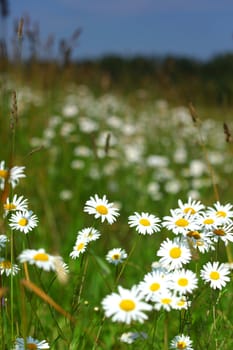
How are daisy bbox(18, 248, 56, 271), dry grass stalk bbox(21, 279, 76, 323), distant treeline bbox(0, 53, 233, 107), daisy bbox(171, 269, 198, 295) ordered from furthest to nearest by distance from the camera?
distant treeline bbox(0, 53, 233, 107)
daisy bbox(171, 269, 198, 295)
daisy bbox(18, 248, 56, 271)
dry grass stalk bbox(21, 279, 76, 323)

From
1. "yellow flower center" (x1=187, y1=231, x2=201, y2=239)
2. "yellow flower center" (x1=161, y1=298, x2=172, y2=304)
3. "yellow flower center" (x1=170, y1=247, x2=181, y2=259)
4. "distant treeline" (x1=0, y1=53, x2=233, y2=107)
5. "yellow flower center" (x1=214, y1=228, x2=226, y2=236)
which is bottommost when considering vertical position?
"yellow flower center" (x1=161, y1=298, x2=172, y2=304)

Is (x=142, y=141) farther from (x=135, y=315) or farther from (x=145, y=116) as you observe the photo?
(x=135, y=315)

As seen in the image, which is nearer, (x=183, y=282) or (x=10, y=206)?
(x=183, y=282)

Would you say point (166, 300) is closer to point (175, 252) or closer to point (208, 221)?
point (175, 252)

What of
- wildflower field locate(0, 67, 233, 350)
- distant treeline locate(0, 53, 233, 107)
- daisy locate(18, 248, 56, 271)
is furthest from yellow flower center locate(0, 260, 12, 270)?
distant treeline locate(0, 53, 233, 107)

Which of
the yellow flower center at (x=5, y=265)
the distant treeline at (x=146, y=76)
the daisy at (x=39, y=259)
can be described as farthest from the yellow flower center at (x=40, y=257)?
the distant treeline at (x=146, y=76)

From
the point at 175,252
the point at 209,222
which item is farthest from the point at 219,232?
the point at 175,252

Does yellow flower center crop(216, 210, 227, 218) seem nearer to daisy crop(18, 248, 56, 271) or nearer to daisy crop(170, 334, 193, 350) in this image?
daisy crop(170, 334, 193, 350)
